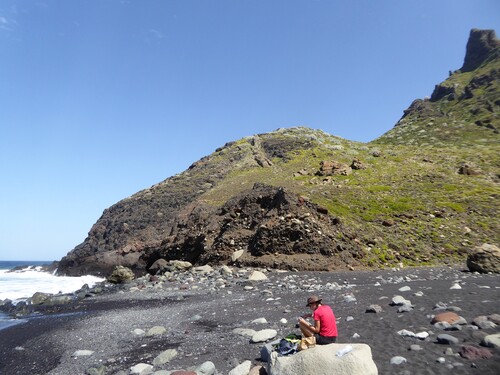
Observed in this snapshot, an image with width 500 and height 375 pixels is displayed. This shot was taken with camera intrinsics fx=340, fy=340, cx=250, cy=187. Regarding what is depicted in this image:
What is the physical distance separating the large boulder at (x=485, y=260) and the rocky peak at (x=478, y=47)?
187 m

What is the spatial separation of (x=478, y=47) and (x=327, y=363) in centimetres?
21881

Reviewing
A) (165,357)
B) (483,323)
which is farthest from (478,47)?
(165,357)

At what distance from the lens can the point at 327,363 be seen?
6762 millimetres

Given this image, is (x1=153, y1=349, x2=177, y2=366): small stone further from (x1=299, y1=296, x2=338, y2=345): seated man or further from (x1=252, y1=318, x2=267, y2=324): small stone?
(x1=299, y1=296, x2=338, y2=345): seated man

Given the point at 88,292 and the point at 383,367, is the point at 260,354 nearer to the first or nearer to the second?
the point at 383,367

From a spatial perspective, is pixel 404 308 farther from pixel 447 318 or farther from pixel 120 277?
pixel 120 277

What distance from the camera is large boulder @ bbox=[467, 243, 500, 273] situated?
2353cm

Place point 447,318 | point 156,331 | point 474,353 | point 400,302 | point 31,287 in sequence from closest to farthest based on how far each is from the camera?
1. point 474,353
2. point 447,318
3. point 400,302
4. point 156,331
5. point 31,287

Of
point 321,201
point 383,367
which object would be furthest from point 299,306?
point 321,201

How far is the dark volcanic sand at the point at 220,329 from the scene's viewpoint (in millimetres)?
8625

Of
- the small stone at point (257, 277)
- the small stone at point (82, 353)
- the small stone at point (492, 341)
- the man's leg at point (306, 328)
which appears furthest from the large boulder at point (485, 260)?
the small stone at point (82, 353)

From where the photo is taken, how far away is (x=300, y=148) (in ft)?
331

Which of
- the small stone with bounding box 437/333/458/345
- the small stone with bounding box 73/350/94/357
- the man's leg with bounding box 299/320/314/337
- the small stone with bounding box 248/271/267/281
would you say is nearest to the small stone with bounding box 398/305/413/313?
the small stone with bounding box 437/333/458/345

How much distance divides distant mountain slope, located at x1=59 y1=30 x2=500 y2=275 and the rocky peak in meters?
53.7
